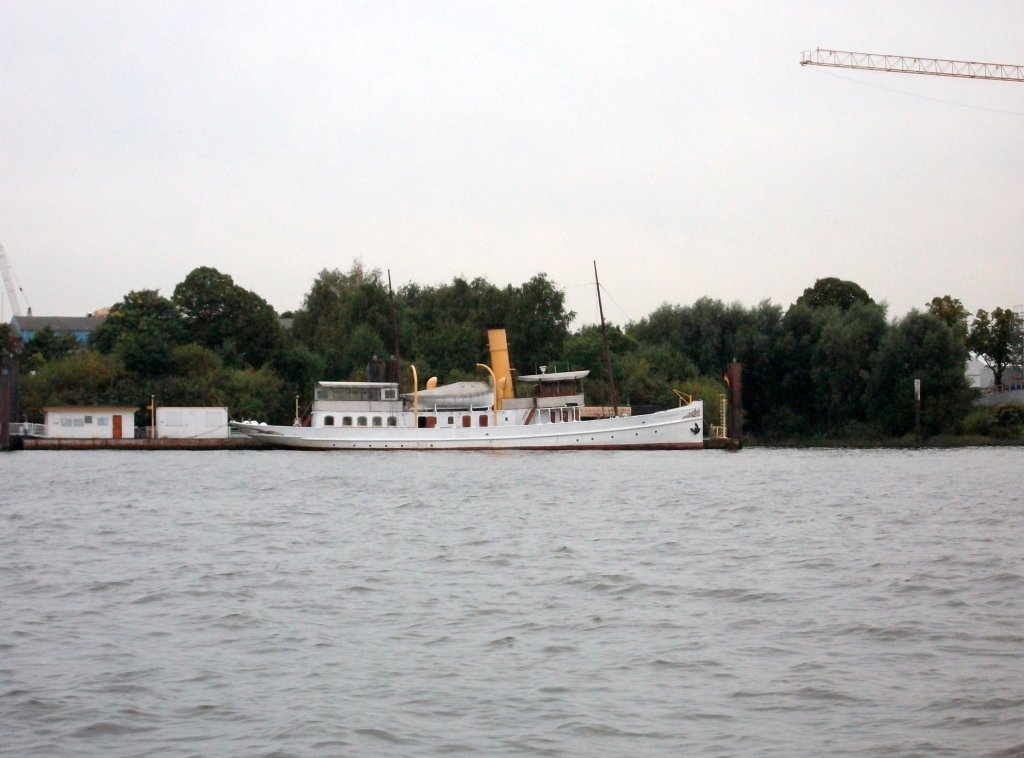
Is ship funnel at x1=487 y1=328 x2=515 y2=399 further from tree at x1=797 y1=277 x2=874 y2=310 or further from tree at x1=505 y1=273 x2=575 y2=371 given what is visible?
tree at x1=797 y1=277 x2=874 y2=310

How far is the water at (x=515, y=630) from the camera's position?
9.48 metres

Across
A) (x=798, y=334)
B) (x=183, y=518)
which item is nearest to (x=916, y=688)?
(x=183, y=518)

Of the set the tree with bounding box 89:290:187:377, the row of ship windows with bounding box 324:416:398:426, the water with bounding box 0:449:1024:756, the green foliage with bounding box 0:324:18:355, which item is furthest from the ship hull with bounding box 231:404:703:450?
the water with bounding box 0:449:1024:756

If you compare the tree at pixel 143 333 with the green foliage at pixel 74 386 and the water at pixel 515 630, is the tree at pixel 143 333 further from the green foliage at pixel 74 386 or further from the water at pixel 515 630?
the water at pixel 515 630

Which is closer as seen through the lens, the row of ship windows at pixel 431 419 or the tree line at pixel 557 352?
the row of ship windows at pixel 431 419

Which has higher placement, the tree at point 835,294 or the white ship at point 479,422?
the tree at point 835,294

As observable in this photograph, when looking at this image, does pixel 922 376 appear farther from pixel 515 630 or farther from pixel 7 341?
pixel 515 630

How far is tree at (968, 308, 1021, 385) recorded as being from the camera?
90.5 metres

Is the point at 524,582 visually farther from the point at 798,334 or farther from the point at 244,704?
the point at 798,334

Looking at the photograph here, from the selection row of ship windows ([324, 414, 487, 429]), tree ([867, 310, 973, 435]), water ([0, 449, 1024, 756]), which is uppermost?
tree ([867, 310, 973, 435])

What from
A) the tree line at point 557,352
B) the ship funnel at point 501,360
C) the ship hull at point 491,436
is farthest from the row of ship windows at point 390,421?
the tree line at point 557,352

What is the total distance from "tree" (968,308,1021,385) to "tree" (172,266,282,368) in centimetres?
4999

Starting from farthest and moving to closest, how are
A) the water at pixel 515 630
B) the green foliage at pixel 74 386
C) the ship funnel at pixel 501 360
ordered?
the green foliage at pixel 74 386 → the ship funnel at pixel 501 360 → the water at pixel 515 630

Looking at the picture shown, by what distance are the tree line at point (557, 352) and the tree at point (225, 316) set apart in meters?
0.09
